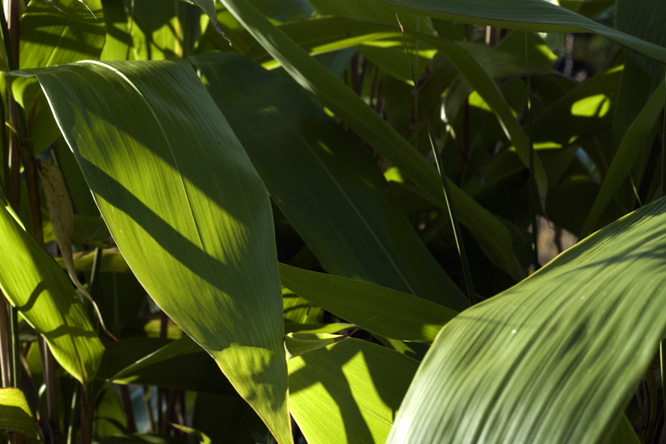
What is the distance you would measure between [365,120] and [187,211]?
16 cm

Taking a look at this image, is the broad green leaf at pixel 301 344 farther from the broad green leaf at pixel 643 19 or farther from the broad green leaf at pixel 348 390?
the broad green leaf at pixel 643 19

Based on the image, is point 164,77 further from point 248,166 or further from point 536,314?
point 536,314

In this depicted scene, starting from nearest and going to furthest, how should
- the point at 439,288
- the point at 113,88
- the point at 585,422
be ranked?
the point at 585,422 < the point at 113,88 < the point at 439,288

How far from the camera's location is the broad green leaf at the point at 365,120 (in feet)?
0.96

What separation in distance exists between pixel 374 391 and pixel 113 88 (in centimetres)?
16

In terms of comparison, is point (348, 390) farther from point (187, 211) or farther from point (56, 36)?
point (56, 36)

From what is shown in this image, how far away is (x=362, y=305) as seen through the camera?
237mm

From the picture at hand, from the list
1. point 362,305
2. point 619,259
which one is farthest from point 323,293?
point 619,259

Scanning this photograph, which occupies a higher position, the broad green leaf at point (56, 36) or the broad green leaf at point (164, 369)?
the broad green leaf at point (56, 36)

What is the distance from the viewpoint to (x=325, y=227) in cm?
32

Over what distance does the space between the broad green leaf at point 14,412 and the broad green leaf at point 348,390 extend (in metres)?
0.14

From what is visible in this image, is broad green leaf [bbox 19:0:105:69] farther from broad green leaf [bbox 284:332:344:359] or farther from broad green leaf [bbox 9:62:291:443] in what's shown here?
broad green leaf [bbox 284:332:344:359]

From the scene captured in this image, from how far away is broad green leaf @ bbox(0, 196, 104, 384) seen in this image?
27 centimetres

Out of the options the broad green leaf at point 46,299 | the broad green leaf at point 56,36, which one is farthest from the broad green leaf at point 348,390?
the broad green leaf at point 56,36
